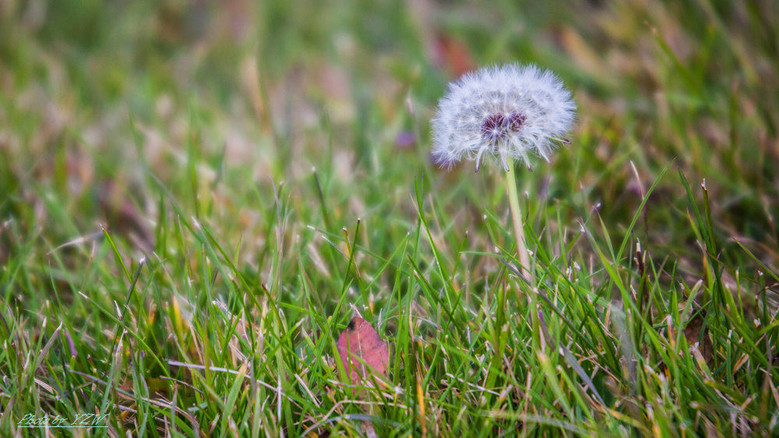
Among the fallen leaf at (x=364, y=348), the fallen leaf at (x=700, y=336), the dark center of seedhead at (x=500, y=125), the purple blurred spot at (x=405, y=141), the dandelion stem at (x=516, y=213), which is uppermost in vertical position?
the purple blurred spot at (x=405, y=141)

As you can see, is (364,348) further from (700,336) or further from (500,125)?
(700,336)

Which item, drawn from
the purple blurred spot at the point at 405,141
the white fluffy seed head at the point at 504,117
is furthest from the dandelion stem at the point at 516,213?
the purple blurred spot at the point at 405,141

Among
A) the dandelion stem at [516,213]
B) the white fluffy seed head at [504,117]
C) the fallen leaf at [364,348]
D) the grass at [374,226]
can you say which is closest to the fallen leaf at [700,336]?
the grass at [374,226]

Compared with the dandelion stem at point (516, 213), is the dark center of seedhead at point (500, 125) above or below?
above

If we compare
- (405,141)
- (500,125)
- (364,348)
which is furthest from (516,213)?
(405,141)

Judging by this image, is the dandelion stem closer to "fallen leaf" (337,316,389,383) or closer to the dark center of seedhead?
the dark center of seedhead

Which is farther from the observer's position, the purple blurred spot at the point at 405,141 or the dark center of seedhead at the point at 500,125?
the purple blurred spot at the point at 405,141

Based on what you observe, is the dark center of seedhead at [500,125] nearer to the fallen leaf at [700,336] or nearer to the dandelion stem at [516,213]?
the dandelion stem at [516,213]

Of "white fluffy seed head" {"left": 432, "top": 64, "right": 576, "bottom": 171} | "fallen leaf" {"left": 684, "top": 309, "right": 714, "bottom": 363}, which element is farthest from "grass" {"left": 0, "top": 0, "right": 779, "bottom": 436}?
"white fluffy seed head" {"left": 432, "top": 64, "right": 576, "bottom": 171}

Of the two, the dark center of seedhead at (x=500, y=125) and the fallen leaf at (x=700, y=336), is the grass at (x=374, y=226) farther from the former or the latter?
the dark center of seedhead at (x=500, y=125)
